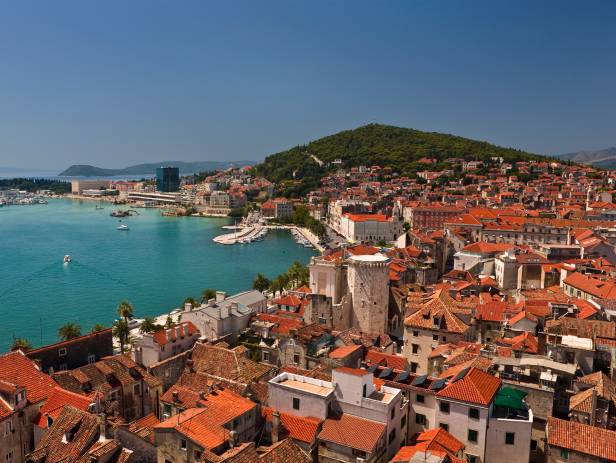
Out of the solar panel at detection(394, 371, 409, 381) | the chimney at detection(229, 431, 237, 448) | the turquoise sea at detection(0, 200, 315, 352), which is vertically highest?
the solar panel at detection(394, 371, 409, 381)

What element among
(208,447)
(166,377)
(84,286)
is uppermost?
(208,447)

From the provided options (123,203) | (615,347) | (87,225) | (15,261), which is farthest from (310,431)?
(123,203)

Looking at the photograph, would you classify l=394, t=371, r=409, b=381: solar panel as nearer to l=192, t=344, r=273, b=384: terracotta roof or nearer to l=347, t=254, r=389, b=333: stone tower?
l=192, t=344, r=273, b=384: terracotta roof

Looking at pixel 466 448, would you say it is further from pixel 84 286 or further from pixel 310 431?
pixel 84 286

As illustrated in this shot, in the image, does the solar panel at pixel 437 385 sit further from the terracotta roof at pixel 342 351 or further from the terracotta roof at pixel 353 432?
the terracotta roof at pixel 342 351

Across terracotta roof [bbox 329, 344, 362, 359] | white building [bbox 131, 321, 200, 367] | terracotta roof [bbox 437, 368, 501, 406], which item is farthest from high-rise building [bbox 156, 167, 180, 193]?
terracotta roof [bbox 437, 368, 501, 406]

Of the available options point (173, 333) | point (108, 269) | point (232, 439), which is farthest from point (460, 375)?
point (108, 269)
